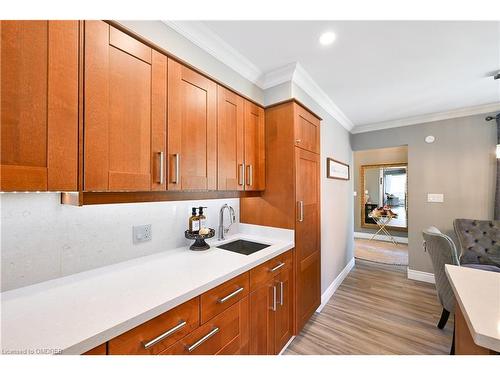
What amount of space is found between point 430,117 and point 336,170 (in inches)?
66.3

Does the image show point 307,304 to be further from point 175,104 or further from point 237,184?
point 175,104

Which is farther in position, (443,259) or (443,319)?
(443,319)

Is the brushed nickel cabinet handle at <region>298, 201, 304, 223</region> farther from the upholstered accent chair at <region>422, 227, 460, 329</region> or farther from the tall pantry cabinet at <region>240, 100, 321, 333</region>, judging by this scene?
the upholstered accent chair at <region>422, 227, 460, 329</region>

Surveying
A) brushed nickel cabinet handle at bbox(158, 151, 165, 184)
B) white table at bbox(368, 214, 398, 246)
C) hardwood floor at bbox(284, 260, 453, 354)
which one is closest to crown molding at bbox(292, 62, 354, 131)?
brushed nickel cabinet handle at bbox(158, 151, 165, 184)

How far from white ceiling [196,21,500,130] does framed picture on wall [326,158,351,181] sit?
31.4 inches

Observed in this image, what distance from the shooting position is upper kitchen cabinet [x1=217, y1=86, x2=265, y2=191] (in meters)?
1.59

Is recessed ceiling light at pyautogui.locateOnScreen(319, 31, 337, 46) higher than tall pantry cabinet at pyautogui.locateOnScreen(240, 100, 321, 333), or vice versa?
recessed ceiling light at pyautogui.locateOnScreen(319, 31, 337, 46)

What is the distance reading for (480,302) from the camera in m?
0.88

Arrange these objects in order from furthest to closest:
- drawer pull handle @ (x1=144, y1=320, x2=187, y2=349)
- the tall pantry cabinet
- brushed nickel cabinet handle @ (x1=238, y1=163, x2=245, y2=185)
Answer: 1. the tall pantry cabinet
2. brushed nickel cabinet handle @ (x1=238, y1=163, x2=245, y2=185)
3. drawer pull handle @ (x1=144, y1=320, x2=187, y2=349)

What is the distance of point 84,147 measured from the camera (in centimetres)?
92

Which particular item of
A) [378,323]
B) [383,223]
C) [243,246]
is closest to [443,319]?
[378,323]

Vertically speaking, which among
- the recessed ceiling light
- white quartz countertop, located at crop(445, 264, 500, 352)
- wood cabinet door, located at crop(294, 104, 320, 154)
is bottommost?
white quartz countertop, located at crop(445, 264, 500, 352)

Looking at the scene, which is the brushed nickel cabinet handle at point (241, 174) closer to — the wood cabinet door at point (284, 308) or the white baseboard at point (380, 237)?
the wood cabinet door at point (284, 308)

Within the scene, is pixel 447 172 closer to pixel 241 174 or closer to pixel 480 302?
pixel 480 302
